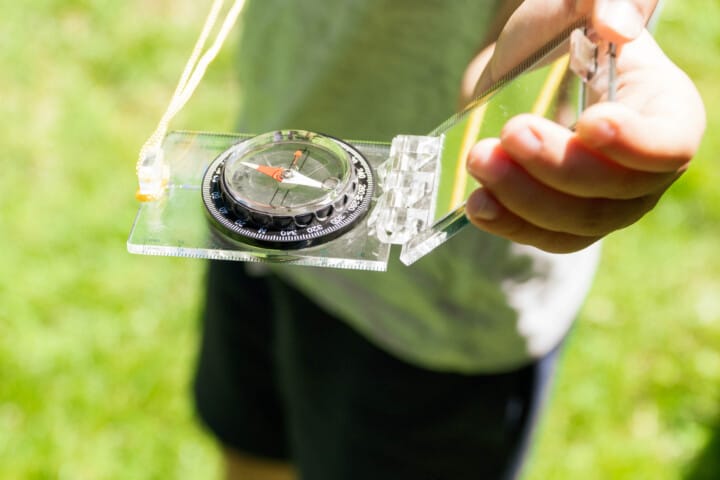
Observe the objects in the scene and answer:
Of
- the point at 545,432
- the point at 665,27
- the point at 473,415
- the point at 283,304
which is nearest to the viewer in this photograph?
the point at 473,415

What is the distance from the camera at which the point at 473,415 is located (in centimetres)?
150

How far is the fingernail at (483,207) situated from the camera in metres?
0.72

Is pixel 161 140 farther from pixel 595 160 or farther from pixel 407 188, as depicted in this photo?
pixel 595 160

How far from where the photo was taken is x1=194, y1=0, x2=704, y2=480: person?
2.43 ft

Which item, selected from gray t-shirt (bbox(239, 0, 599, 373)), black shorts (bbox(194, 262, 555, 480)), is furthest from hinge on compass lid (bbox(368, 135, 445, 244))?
black shorts (bbox(194, 262, 555, 480))

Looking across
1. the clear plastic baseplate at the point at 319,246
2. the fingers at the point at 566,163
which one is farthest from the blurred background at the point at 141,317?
the fingers at the point at 566,163

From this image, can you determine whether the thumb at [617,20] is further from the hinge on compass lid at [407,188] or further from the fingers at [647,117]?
the hinge on compass lid at [407,188]

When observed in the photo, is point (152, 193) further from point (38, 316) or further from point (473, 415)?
point (38, 316)

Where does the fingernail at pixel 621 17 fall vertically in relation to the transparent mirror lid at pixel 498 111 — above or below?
above

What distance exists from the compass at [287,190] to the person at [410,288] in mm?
145

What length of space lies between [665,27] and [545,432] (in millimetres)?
1879

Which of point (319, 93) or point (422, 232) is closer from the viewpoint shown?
point (422, 232)

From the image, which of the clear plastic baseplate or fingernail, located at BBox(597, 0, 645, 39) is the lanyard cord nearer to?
the clear plastic baseplate

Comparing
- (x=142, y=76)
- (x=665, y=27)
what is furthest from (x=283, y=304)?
(x=665, y=27)
